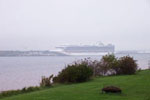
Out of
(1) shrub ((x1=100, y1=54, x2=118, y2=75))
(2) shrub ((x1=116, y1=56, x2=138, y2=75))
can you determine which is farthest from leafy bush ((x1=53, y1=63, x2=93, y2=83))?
(1) shrub ((x1=100, y1=54, x2=118, y2=75))

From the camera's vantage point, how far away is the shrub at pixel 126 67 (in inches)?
829

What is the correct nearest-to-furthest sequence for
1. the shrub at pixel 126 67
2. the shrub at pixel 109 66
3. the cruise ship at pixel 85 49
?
1. the shrub at pixel 126 67
2. the shrub at pixel 109 66
3. the cruise ship at pixel 85 49

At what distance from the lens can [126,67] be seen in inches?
836

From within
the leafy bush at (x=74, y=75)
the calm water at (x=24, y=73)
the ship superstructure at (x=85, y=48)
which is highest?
the ship superstructure at (x=85, y=48)

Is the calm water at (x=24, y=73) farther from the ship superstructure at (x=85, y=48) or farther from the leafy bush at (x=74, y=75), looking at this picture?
the ship superstructure at (x=85, y=48)

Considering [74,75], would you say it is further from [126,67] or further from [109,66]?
[109,66]

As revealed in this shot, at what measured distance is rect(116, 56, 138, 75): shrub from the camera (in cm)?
2105

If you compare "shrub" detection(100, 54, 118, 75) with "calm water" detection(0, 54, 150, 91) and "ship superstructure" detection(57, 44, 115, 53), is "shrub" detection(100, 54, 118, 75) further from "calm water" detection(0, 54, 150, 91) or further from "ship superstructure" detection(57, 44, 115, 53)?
"ship superstructure" detection(57, 44, 115, 53)

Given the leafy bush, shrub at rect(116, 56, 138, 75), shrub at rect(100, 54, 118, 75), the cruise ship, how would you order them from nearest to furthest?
the leafy bush < shrub at rect(116, 56, 138, 75) < shrub at rect(100, 54, 118, 75) < the cruise ship

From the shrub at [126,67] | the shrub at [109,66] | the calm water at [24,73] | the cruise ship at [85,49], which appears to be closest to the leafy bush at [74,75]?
the shrub at [126,67]

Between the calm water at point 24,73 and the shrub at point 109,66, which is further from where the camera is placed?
the calm water at point 24,73

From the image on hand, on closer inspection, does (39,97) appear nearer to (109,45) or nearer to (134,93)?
(134,93)

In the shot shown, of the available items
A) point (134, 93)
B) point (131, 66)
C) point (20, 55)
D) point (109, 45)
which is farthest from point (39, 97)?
point (20, 55)

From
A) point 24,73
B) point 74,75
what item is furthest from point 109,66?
point 24,73
